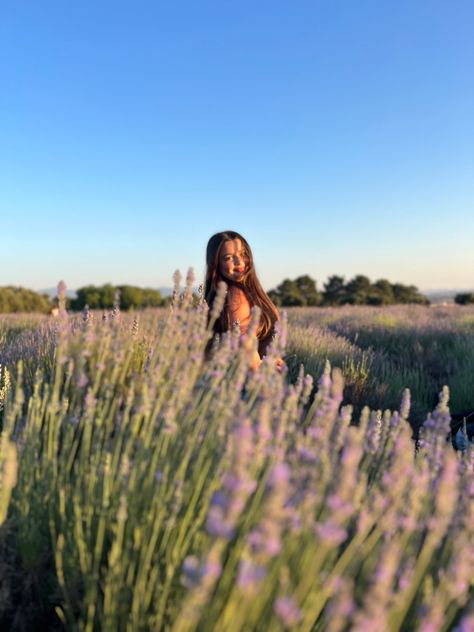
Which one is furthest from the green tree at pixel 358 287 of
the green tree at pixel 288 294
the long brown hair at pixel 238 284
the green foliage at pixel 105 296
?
the long brown hair at pixel 238 284

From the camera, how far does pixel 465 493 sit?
1.66 meters

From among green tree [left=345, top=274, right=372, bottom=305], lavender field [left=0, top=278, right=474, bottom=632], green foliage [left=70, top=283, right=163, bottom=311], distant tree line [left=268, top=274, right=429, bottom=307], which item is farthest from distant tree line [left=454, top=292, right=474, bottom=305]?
lavender field [left=0, top=278, right=474, bottom=632]

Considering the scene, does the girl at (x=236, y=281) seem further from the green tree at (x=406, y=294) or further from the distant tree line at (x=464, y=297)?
the green tree at (x=406, y=294)

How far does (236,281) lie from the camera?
13.9ft

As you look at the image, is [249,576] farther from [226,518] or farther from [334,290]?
[334,290]

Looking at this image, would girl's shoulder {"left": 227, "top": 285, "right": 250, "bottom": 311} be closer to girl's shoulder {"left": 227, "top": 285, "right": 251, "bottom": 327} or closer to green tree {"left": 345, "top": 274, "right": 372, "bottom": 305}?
girl's shoulder {"left": 227, "top": 285, "right": 251, "bottom": 327}

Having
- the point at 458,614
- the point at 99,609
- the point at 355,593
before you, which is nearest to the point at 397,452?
the point at 355,593

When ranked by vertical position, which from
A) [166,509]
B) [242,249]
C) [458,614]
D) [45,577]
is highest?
[242,249]

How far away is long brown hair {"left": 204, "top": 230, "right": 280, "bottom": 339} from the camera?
416 centimetres

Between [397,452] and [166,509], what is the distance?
0.64m

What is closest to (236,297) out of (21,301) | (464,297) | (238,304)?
(238,304)

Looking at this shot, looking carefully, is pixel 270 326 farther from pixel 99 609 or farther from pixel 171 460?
pixel 99 609

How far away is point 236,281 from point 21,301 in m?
25.9

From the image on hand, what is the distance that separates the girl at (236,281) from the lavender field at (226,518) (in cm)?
202
